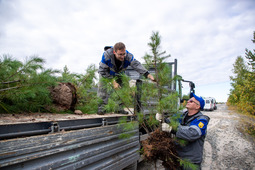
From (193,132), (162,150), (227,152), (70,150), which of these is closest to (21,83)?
(70,150)

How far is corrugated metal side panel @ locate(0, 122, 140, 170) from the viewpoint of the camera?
3.80ft

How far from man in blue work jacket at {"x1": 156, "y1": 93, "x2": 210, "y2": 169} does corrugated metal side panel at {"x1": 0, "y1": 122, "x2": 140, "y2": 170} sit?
72 centimetres

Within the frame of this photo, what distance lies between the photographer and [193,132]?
2.09m

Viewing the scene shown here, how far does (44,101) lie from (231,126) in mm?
8805

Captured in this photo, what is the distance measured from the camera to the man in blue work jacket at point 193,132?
2066 mm

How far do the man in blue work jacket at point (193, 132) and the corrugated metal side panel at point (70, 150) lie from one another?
2.35 ft

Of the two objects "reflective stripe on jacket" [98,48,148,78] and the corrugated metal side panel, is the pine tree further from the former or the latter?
"reflective stripe on jacket" [98,48,148,78]

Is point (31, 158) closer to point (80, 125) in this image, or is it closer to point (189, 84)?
point (80, 125)

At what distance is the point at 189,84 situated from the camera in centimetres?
430

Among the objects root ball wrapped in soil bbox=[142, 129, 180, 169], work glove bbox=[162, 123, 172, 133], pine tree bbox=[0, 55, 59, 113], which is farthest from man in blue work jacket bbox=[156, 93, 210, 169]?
pine tree bbox=[0, 55, 59, 113]

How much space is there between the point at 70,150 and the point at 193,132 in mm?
1513

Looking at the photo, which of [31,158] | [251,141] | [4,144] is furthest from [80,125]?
[251,141]

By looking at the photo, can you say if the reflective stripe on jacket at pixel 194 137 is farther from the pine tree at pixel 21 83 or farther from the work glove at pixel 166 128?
the pine tree at pixel 21 83

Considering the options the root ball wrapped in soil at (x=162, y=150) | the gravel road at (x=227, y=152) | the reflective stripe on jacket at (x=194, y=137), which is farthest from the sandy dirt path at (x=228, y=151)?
the root ball wrapped in soil at (x=162, y=150)
